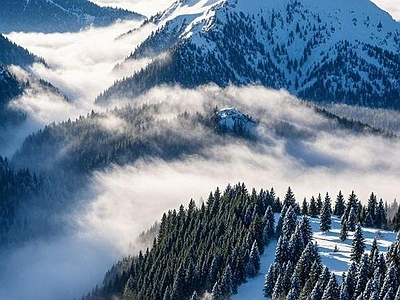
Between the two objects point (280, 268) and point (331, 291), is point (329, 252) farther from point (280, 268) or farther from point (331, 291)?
point (331, 291)

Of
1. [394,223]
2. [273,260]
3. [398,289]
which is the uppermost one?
[394,223]

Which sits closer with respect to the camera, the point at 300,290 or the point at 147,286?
the point at 300,290

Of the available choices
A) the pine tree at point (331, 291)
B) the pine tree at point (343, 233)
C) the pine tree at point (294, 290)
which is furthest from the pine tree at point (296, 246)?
the pine tree at point (331, 291)

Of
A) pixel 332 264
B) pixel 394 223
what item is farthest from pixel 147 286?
pixel 394 223

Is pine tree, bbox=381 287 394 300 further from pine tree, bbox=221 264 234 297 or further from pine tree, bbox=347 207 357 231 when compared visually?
pine tree, bbox=347 207 357 231

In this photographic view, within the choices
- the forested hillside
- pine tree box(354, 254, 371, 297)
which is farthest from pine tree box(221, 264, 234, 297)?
pine tree box(354, 254, 371, 297)

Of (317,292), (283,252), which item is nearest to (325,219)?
(283,252)

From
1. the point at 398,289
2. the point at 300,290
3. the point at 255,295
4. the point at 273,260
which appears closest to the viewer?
the point at 398,289

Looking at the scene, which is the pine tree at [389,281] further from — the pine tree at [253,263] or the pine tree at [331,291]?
the pine tree at [253,263]

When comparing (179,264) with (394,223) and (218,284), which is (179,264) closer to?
(218,284)
